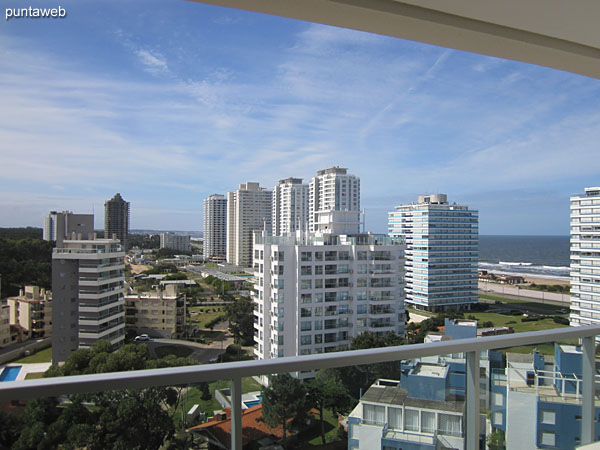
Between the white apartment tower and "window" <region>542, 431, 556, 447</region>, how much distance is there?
1510cm

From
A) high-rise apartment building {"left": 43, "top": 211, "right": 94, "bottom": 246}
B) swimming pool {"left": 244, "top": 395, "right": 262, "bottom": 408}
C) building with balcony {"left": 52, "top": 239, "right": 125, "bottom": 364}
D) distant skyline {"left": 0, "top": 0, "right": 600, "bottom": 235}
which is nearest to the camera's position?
swimming pool {"left": 244, "top": 395, "right": 262, "bottom": 408}

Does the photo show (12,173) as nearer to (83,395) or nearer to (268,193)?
(268,193)

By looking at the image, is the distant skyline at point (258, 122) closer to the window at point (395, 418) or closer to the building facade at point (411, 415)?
the building facade at point (411, 415)

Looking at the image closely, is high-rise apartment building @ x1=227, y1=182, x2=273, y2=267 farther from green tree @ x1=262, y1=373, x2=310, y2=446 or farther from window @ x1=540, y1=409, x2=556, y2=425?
green tree @ x1=262, y1=373, x2=310, y2=446

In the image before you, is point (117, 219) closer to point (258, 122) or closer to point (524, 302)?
point (258, 122)

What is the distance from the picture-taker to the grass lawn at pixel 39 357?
40.9 feet

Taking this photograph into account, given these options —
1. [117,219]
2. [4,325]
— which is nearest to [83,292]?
[4,325]

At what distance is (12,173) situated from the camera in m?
20.0

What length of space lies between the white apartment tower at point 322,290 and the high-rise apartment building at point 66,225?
6.71 m

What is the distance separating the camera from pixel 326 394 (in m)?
1.06

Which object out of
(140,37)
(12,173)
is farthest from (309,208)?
(12,173)

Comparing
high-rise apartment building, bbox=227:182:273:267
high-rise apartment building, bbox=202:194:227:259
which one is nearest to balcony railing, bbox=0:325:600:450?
high-rise apartment building, bbox=227:182:273:267

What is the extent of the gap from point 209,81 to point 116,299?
18.7 metres

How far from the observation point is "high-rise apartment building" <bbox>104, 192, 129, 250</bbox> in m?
15.6
